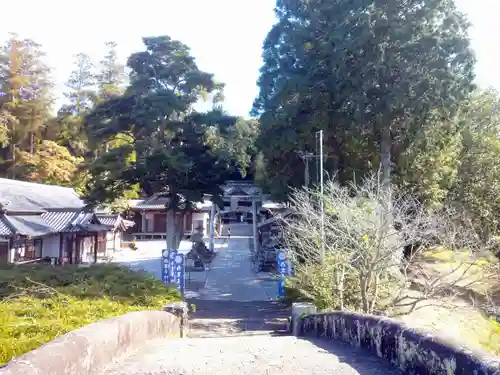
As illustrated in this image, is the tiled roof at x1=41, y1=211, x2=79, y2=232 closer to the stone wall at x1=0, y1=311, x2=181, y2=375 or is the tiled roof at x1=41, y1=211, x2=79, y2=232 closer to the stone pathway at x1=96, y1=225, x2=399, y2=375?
the stone pathway at x1=96, y1=225, x2=399, y2=375

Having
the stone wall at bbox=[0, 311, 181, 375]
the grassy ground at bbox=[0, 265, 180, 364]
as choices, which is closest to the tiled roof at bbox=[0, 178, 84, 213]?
the grassy ground at bbox=[0, 265, 180, 364]

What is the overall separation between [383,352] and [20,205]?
1947 cm

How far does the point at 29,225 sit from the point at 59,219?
11.3ft

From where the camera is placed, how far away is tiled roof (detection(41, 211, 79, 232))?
22.3 meters

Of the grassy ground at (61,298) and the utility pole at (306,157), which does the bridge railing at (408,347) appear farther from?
the utility pole at (306,157)

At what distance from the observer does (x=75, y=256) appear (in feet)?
82.9

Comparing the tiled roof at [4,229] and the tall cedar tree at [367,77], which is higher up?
the tall cedar tree at [367,77]

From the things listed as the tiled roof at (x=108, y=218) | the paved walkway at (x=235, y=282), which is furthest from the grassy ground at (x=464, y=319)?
the tiled roof at (x=108, y=218)

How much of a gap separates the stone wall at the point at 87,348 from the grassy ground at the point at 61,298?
0.59m

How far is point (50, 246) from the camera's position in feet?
75.5

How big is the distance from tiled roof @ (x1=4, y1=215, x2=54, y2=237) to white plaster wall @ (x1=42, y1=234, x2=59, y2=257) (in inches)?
50.5

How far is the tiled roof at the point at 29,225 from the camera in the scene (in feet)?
Result: 60.6

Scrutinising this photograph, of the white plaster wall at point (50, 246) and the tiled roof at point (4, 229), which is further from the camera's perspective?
the white plaster wall at point (50, 246)

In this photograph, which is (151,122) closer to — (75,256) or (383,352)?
(75,256)
